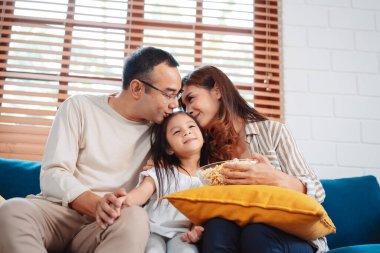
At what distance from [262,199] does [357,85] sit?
1.68 metres

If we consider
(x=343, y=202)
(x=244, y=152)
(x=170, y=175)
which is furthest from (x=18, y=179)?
(x=343, y=202)

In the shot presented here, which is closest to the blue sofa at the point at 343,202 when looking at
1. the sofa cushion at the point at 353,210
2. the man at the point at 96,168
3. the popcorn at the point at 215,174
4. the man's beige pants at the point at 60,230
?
the sofa cushion at the point at 353,210

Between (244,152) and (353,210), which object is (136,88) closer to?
(244,152)

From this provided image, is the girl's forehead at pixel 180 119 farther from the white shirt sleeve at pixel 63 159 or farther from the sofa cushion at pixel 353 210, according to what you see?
the sofa cushion at pixel 353 210

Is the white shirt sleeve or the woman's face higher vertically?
the woman's face

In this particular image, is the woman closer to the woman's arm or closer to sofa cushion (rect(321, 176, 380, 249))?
the woman's arm

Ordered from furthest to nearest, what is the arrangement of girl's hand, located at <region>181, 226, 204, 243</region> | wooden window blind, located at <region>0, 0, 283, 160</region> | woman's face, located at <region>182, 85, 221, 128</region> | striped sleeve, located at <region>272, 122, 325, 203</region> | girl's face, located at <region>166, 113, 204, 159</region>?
wooden window blind, located at <region>0, 0, 283, 160</region>, woman's face, located at <region>182, 85, 221, 128</region>, girl's face, located at <region>166, 113, 204, 159</region>, striped sleeve, located at <region>272, 122, 325, 203</region>, girl's hand, located at <region>181, 226, 204, 243</region>

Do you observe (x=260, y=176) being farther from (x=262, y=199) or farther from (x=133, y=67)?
(x=133, y=67)

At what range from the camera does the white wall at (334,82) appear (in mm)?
2312

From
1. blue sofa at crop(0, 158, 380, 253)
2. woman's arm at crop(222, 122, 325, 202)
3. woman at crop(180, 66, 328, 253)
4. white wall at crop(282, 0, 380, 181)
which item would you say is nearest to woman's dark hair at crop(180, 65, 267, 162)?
woman at crop(180, 66, 328, 253)

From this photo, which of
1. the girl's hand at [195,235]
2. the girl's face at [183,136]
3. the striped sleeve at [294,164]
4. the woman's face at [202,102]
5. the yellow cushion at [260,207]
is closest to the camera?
the yellow cushion at [260,207]

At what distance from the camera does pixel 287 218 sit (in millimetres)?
1026

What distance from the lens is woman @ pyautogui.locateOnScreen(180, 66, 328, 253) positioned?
41.7 inches

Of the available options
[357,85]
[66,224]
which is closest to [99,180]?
[66,224]
